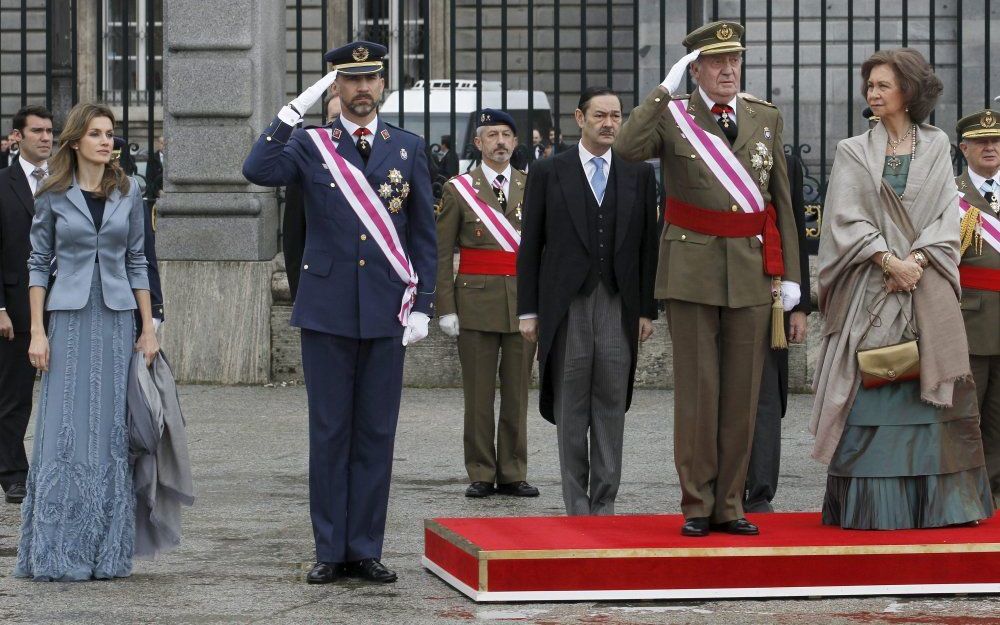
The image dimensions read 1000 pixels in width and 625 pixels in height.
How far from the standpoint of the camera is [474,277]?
8.23m

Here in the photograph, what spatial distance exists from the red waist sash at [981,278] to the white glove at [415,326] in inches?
103

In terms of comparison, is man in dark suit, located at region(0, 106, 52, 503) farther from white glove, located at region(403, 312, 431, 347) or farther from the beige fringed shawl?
the beige fringed shawl

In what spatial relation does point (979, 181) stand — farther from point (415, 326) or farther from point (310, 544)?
point (310, 544)

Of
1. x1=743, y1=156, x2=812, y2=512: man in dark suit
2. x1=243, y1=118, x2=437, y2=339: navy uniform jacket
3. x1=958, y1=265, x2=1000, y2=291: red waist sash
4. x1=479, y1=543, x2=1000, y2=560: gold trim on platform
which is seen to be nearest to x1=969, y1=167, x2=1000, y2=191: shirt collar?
x1=958, y1=265, x2=1000, y2=291: red waist sash

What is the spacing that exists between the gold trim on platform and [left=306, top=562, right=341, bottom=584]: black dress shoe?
25.2 inches

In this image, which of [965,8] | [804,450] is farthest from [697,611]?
[965,8]

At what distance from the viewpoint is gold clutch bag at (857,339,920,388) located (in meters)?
6.05

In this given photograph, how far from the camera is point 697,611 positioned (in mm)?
5441

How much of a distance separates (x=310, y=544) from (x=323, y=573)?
717 mm

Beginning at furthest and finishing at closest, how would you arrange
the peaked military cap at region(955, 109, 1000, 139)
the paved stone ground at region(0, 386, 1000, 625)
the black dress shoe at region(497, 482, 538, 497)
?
the black dress shoe at region(497, 482, 538, 497), the peaked military cap at region(955, 109, 1000, 139), the paved stone ground at region(0, 386, 1000, 625)

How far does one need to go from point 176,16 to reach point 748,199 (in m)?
5.72

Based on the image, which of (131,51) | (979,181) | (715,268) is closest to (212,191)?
(979,181)

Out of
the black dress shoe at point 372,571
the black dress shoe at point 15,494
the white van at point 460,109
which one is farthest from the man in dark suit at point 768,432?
the white van at point 460,109

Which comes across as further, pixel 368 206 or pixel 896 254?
pixel 896 254
